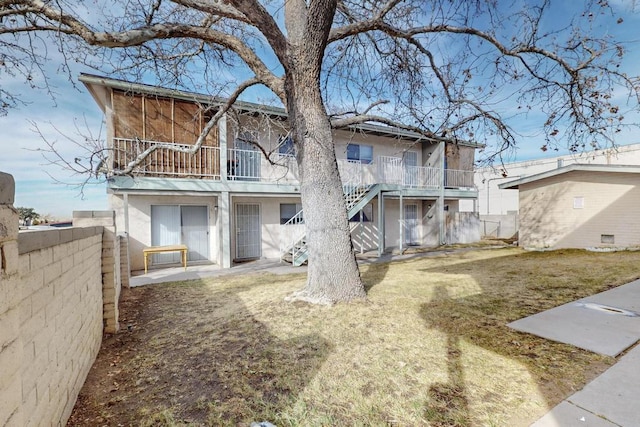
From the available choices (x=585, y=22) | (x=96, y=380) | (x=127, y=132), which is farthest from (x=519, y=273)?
(x=127, y=132)

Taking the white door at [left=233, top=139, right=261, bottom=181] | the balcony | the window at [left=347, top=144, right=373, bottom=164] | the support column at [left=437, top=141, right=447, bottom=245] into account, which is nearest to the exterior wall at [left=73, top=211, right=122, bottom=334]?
the balcony

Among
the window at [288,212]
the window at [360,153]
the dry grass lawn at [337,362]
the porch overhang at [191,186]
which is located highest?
the window at [360,153]

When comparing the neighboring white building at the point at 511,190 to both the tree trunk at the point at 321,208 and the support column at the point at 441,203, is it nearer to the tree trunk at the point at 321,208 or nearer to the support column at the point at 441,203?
the support column at the point at 441,203

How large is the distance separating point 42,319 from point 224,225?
7799 mm

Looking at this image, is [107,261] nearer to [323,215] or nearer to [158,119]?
[323,215]

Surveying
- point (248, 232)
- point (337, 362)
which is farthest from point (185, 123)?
point (337, 362)

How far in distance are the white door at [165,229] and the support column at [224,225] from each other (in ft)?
5.51

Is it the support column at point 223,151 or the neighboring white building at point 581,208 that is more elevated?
the support column at point 223,151

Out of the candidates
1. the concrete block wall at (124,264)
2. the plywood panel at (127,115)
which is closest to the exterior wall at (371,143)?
the plywood panel at (127,115)

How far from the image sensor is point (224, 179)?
9.50 m

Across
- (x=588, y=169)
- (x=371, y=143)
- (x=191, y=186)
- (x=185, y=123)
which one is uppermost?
(x=371, y=143)

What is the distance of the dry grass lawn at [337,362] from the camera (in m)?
2.46

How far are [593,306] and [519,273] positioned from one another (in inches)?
123

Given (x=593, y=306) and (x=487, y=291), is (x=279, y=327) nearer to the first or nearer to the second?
(x=487, y=291)
